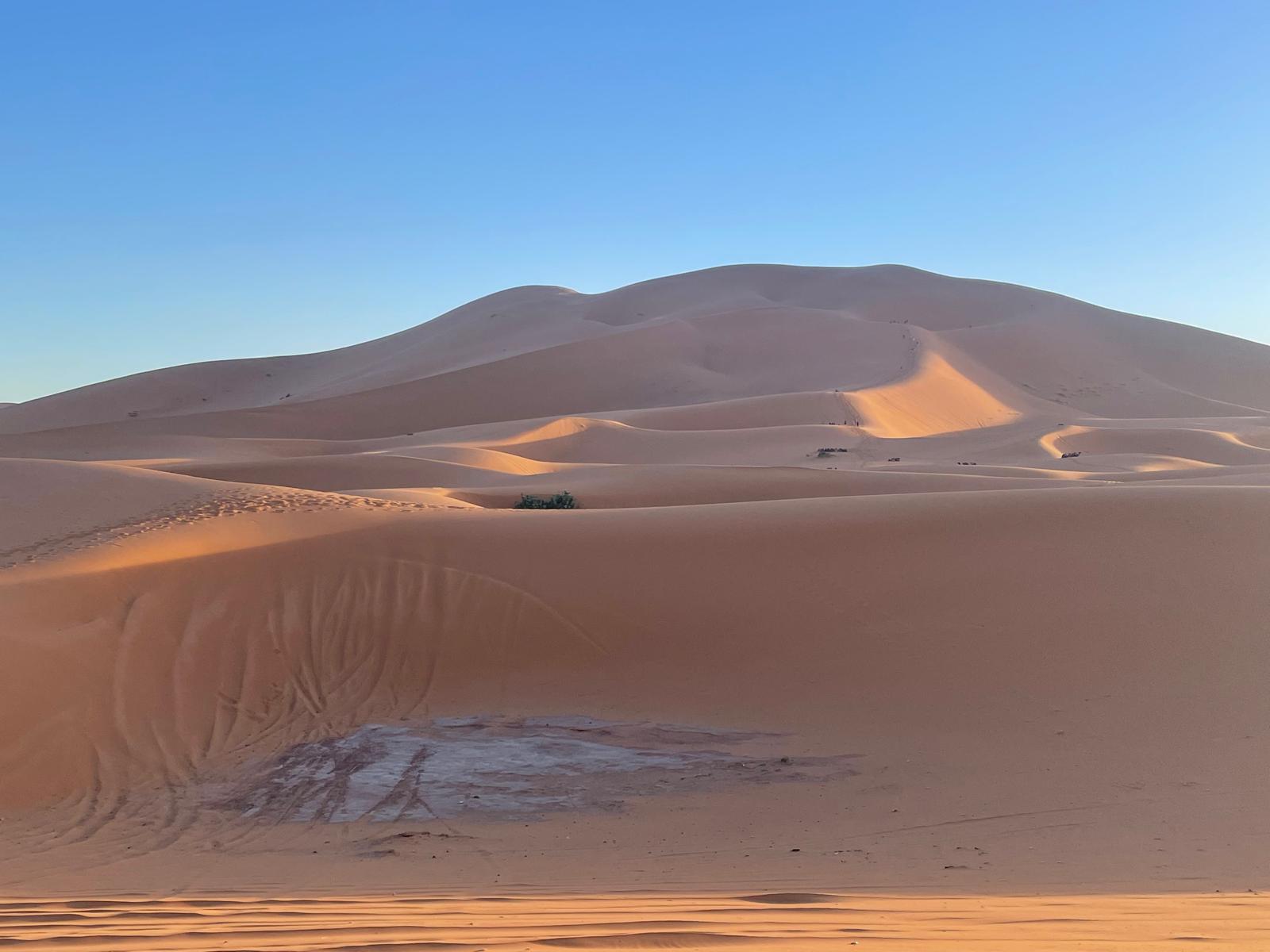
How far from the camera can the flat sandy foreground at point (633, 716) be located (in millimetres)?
5203

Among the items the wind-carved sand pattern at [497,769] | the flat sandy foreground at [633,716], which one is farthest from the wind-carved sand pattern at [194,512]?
the wind-carved sand pattern at [497,769]

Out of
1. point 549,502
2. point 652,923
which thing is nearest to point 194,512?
point 549,502

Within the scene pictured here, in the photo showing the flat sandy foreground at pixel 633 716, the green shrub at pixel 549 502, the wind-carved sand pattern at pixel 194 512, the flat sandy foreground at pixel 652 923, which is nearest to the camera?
the flat sandy foreground at pixel 652 923

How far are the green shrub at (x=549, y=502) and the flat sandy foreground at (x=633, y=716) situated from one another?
895 millimetres

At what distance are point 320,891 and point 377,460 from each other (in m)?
18.5

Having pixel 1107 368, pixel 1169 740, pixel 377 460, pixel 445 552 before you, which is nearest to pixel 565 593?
pixel 445 552

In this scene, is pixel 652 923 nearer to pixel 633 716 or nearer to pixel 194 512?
pixel 633 716

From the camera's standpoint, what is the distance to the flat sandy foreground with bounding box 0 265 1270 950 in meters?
5.20

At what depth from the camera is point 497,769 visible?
27.3ft

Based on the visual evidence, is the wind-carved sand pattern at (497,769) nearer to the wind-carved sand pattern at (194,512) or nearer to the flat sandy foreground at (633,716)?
the flat sandy foreground at (633,716)

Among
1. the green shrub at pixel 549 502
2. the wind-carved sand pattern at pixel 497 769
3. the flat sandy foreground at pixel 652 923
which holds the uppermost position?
the green shrub at pixel 549 502

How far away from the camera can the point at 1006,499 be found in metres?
13.3

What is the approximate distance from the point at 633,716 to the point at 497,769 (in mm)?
1489

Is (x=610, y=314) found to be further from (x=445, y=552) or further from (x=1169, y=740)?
(x=1169, y=740)
